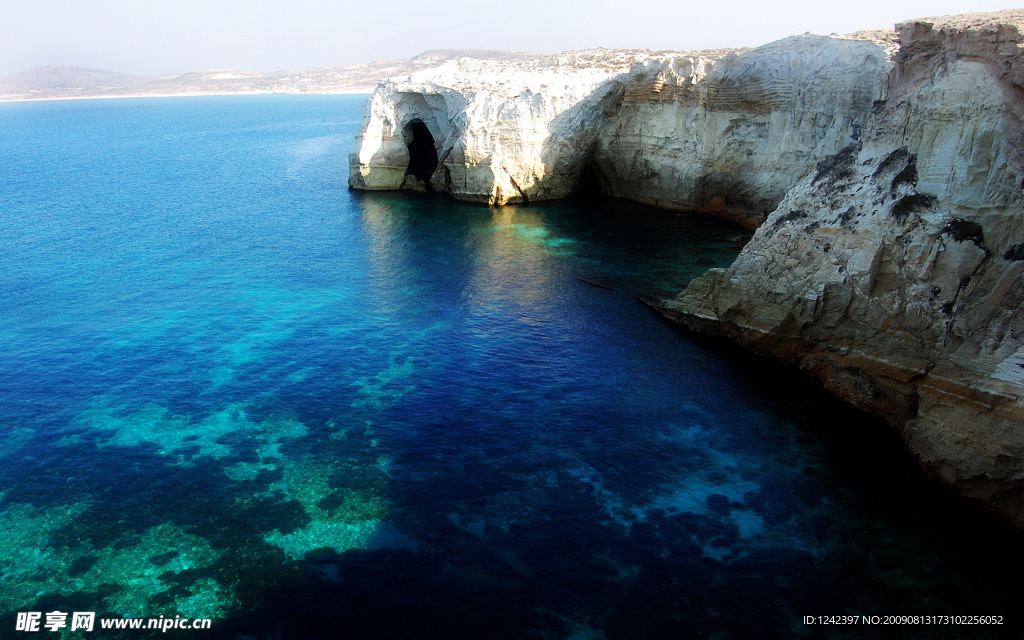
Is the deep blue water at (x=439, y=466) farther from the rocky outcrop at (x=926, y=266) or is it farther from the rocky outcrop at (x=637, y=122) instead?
the rocky outcrop at (x=637, y=122)

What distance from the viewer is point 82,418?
111 feet

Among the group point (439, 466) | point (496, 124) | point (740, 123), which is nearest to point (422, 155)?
point (496, 124)

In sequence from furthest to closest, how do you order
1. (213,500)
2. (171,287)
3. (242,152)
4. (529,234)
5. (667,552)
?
(242,152), (529,234), (171,287), (213,500), (667,552)

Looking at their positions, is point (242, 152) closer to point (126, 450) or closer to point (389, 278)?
point (389, 278)

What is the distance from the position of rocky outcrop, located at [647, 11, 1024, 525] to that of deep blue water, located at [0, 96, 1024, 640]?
1941mm

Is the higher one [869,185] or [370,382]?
[869,185]

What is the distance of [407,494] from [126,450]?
45.8 ft

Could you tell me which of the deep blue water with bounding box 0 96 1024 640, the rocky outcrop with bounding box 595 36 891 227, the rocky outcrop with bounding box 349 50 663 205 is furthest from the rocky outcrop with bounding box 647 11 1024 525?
the rocky outcrop with bounding box 349 50 663 205

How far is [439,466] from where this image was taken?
29.5 m

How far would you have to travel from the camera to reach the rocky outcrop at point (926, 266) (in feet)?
90.4

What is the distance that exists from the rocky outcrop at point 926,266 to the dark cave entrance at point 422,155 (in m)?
57.1

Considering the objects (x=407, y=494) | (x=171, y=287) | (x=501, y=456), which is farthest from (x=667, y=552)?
(x=171, y=287)

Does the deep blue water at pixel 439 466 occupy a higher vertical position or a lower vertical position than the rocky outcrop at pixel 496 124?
lower

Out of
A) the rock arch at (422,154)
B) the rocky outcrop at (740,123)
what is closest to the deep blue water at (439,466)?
the rocky outcrop at (740,123)
